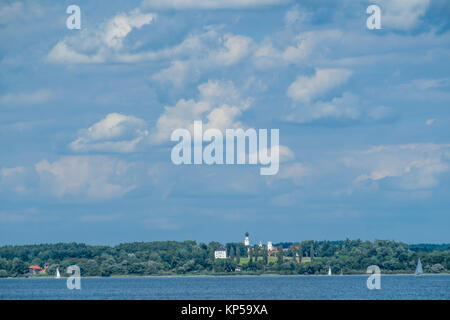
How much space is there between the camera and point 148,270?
197 metres
